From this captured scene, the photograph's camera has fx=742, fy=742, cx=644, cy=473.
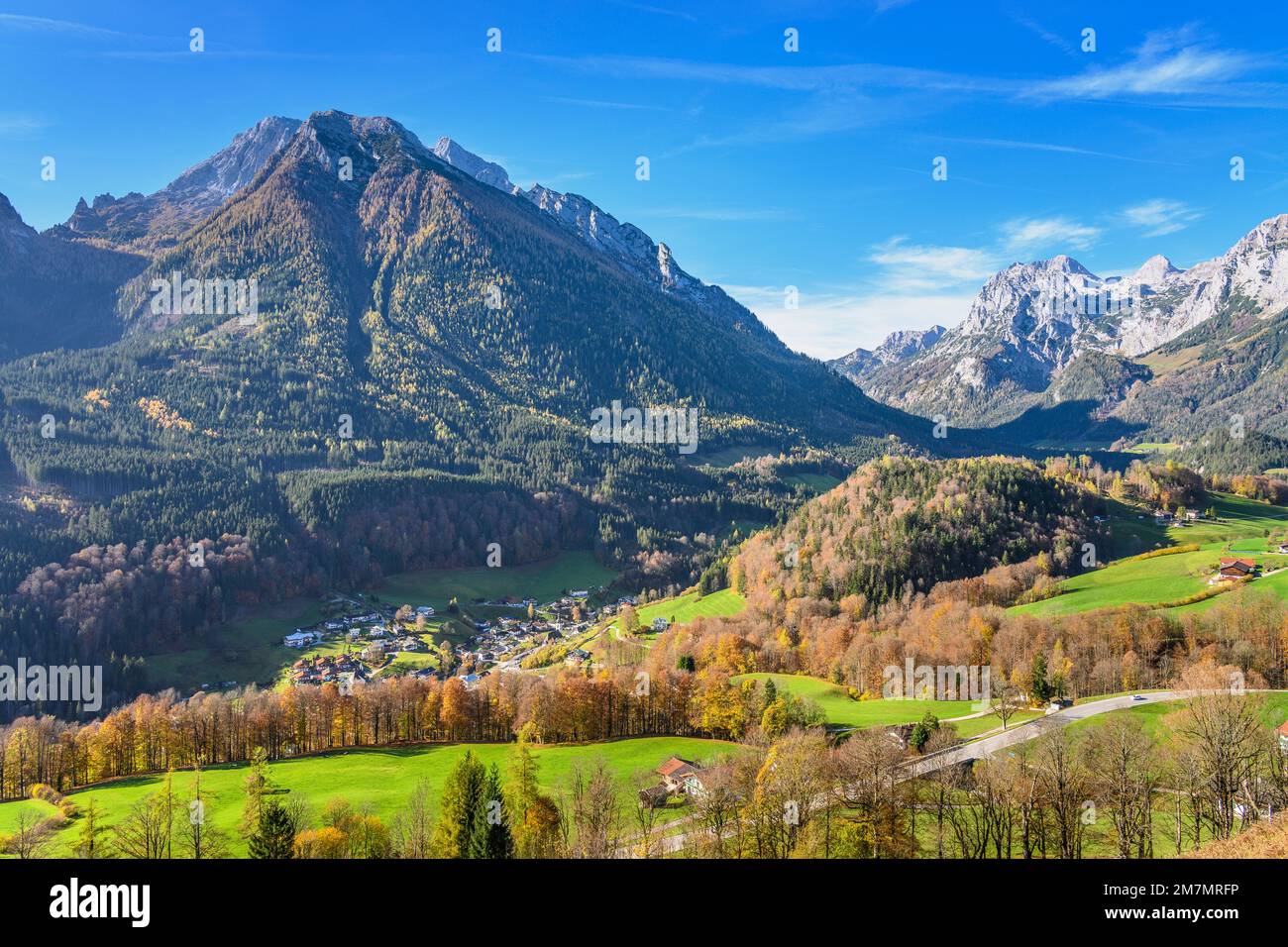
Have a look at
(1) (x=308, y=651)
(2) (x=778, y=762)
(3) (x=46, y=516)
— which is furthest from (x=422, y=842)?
(3) (x=46, y=516)

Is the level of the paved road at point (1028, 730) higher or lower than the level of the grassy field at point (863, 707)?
higher

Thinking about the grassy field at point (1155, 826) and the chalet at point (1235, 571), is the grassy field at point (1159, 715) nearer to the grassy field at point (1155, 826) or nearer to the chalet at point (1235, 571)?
the grassy field at point (1155, 826)

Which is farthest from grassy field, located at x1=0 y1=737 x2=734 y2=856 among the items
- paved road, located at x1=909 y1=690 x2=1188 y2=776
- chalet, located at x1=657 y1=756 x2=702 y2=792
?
paved road, located at x1=909 y1=690 x2=1188 y2=776

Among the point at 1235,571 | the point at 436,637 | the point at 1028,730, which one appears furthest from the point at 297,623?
the point at 1235,571

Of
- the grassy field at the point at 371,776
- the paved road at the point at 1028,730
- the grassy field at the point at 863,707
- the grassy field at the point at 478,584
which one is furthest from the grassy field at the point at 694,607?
the paved road at the point at 1028,730

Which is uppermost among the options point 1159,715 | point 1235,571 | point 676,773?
point 1235,571

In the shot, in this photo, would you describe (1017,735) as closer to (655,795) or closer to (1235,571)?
(655,795)
